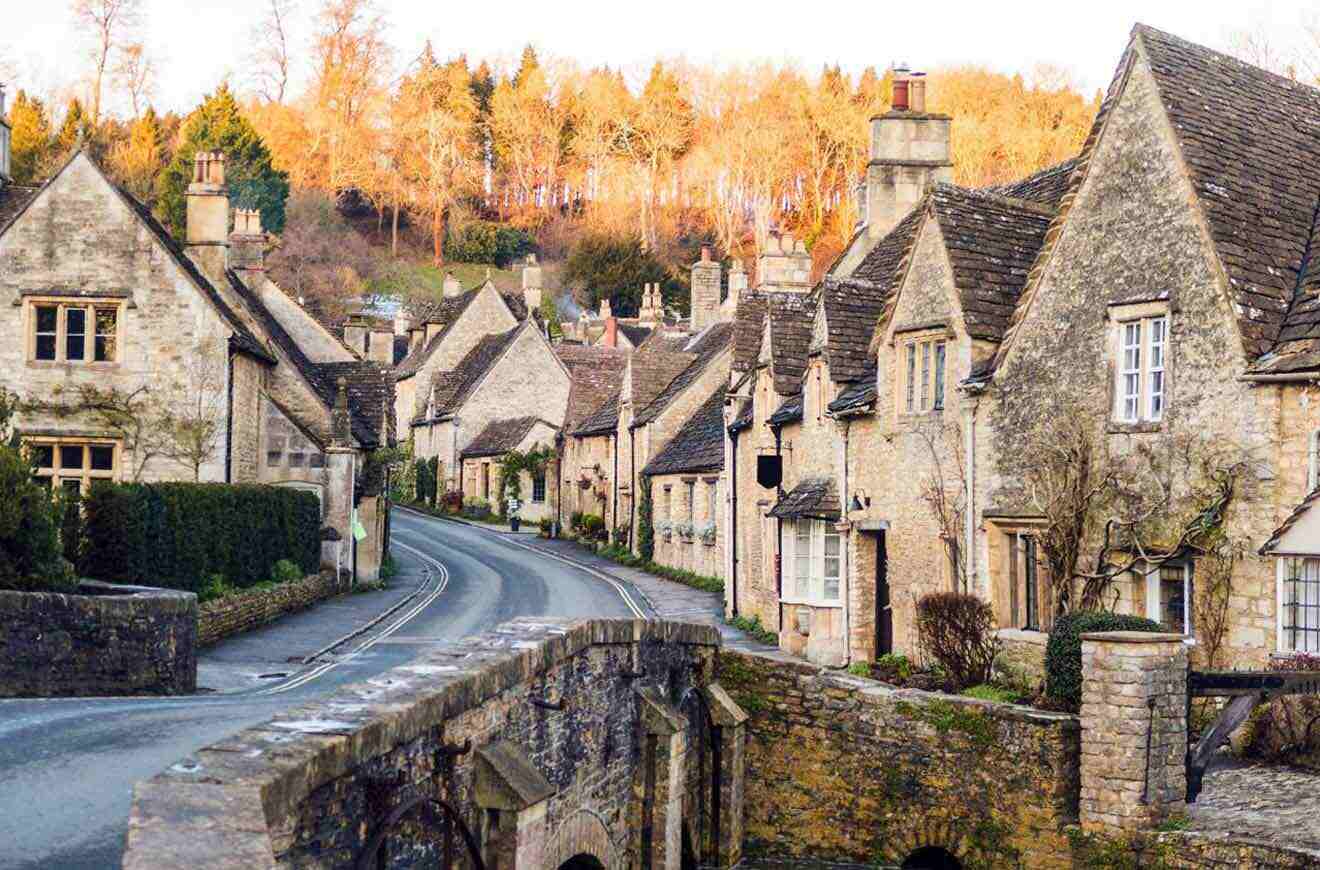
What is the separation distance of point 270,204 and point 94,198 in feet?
217

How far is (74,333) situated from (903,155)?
18428 mm

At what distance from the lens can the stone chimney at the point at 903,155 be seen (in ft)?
115

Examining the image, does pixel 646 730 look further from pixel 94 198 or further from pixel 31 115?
pixel 31 115

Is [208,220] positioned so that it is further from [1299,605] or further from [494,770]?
[494,770]

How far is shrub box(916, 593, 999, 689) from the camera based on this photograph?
77.8 ft

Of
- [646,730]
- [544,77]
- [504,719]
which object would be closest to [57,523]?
[646,730]

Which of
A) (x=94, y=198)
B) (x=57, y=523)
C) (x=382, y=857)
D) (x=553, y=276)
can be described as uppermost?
(x=553, y=276)

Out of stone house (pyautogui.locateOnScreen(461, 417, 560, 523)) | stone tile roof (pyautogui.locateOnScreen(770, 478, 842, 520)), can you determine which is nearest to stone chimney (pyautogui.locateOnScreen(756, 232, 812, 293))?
stone tile roof (pyautogui.locateOnScreen(770, 478, 842, 520))

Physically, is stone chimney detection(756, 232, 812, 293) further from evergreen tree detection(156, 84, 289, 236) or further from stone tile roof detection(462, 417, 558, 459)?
evergreen tree detection(156, 84, 289, 236)

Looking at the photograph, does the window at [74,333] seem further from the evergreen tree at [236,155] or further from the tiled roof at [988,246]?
the evergreen tree at [236,155]

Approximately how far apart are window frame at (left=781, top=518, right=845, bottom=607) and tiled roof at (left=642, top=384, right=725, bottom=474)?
39.0 ft

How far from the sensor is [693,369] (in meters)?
52.5

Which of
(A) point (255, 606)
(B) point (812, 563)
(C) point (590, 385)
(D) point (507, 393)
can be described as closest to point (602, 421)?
(C) point (590, 385)

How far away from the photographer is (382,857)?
10.8m
